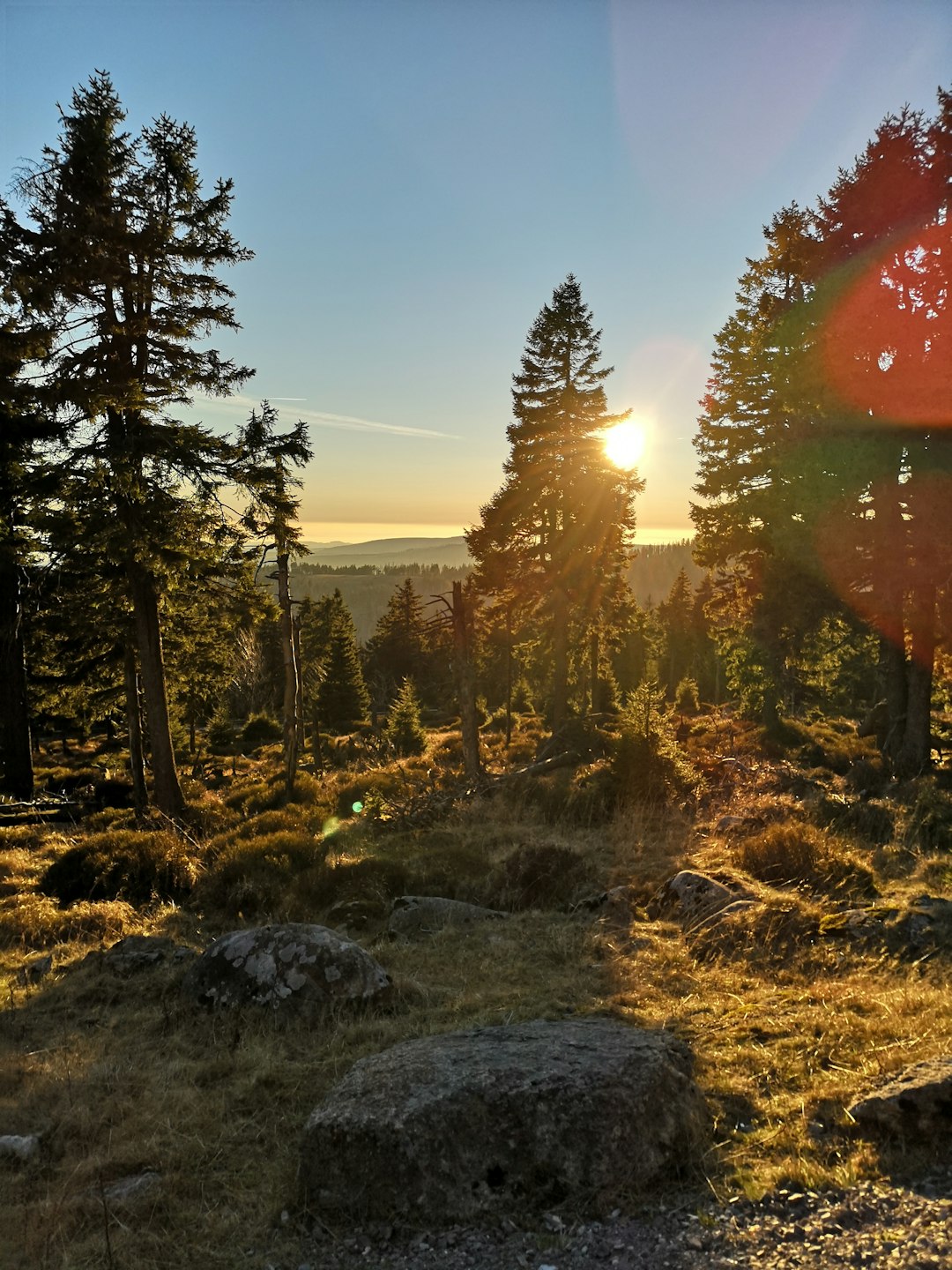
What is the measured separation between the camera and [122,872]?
11664 mm

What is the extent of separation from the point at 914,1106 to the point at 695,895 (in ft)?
15.4

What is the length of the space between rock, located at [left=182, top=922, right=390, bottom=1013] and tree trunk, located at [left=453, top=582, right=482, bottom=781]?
13.1 m

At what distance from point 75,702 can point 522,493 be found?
15.0 meters

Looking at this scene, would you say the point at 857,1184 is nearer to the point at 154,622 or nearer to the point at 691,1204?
the point at 691,1204

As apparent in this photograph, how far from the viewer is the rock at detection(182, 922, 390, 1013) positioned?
6250 mm

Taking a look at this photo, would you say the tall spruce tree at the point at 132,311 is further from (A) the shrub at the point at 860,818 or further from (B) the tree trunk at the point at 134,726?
(A) the shrub at the point at 860,818

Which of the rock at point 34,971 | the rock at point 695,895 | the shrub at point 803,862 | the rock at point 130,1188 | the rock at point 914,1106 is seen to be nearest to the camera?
the rock at point 914,1106

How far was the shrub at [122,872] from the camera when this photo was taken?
1141cm

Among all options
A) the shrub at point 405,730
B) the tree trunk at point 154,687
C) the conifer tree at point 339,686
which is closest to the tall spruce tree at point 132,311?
the tree trunk at point 154,687

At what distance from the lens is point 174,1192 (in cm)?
396

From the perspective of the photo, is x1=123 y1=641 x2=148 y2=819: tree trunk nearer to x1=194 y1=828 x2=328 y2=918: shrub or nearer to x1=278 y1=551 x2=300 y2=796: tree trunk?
x1=278 y1=551 x2=300 y2=796: tree trunk

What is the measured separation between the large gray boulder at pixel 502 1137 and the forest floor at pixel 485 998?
6.0 inches

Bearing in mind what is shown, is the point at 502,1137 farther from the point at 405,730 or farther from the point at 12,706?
the point at 405,730

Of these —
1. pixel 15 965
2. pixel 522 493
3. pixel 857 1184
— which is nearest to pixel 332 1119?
pixel 857 1184
